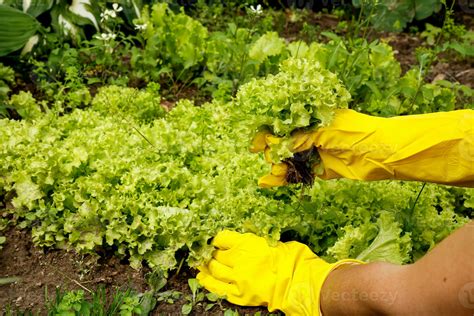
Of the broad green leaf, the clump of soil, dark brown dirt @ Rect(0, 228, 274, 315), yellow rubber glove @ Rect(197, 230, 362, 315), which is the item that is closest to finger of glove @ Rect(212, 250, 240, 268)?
yellow rubber glove @ Rect(197, 230, 362, 315)

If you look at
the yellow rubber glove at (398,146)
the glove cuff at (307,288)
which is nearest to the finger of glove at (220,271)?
the glove cuff at (307,288)

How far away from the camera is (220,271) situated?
3.15 meters

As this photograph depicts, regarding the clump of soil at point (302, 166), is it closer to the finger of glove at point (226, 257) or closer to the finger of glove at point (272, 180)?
the finger of glove at point (272, 180)

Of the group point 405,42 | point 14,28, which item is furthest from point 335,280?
point 405,42

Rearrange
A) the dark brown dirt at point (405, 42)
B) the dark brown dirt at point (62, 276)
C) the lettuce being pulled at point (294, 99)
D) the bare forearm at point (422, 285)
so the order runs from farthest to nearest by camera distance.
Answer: the dark brown dirt at point (405, 42) < the dark brown dirt at point (62, 276) < the lettuce being pulled at point (294, 99) < the bare forearm at point (422, 285)

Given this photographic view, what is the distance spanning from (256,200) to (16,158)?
127 centimetres

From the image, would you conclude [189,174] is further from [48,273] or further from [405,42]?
[405,42]

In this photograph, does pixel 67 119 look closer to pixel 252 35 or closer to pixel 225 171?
pixel 225 171

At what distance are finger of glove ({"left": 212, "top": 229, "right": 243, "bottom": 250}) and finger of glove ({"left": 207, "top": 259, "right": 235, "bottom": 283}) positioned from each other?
0.08 metres

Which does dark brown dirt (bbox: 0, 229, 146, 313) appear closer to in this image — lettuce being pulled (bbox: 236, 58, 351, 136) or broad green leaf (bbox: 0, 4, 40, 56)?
lettuce being pulled (bbox: 236, 58, 351, 136)

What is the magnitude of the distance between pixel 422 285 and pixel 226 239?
111 centimetres

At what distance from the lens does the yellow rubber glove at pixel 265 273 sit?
2977 mm

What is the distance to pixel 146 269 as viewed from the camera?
326 cm

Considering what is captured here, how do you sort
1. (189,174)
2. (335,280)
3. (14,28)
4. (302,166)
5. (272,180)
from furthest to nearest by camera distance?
(14,28) < (189,174) < (272,180) < (302,166) < (335,280)
